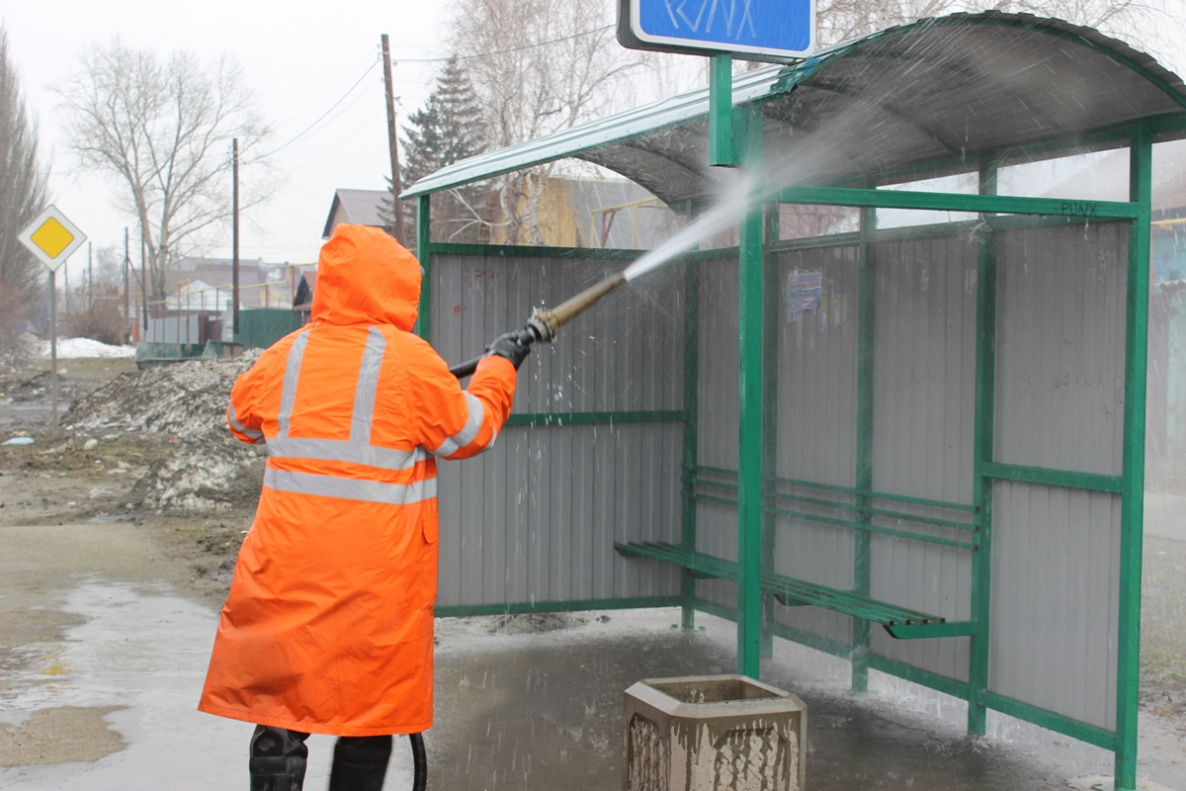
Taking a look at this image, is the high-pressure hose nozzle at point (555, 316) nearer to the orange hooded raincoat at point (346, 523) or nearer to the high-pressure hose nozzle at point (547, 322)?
the high-pressure hose nozzle at point (547, 322)

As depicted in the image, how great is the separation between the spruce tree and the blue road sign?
32239mm

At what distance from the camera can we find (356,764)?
10.8ft

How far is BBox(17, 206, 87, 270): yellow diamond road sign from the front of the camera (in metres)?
13.3

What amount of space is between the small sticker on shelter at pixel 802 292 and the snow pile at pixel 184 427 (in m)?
6.75

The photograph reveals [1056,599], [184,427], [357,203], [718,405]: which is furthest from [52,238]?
[357,203]

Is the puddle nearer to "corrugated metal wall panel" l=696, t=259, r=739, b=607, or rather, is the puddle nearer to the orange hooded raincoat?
the orange hooded raincoat

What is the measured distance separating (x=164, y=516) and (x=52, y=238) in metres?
4.69

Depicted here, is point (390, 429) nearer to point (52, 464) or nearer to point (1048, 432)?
point (1048, 432)

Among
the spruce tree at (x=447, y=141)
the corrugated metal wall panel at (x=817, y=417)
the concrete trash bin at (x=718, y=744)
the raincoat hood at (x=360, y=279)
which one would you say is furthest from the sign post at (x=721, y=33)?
the spruce tree at (x=447, y=141)

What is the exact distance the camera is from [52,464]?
1380cm

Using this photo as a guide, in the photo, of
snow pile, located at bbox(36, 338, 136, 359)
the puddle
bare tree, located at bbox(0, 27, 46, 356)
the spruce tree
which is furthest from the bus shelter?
snow pile, located at bbox(36, 338, 136, 359)

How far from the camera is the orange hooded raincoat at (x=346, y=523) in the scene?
3141mm

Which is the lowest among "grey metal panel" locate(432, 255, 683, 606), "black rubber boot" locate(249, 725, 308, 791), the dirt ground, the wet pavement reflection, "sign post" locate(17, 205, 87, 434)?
the wet pavement reflection

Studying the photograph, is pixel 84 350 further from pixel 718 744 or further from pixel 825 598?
pixel 718 744
